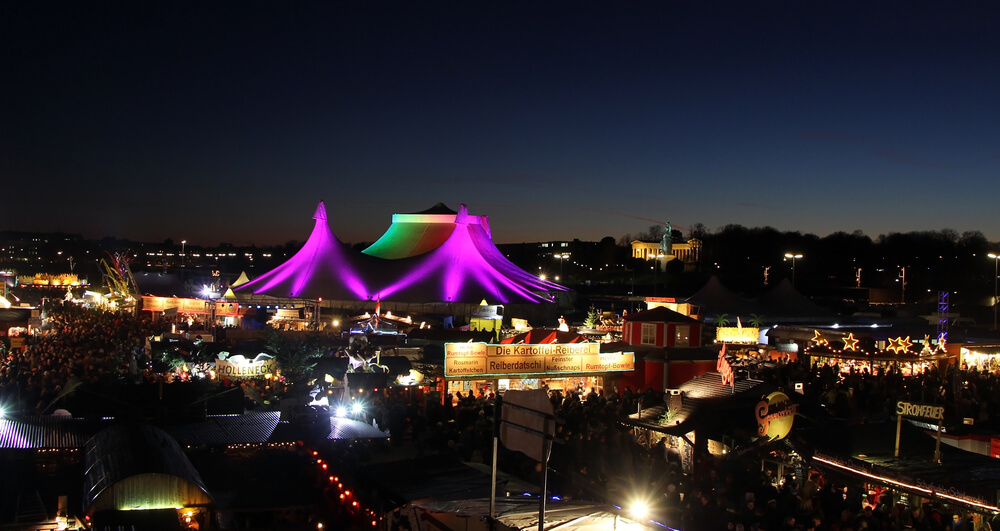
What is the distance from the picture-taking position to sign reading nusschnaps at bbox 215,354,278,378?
1551 centimetres

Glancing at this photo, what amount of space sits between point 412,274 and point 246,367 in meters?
17.7

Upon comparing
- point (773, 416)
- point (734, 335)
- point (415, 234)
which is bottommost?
point (773, 416)

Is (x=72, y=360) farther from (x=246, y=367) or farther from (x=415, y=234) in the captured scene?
(x=415, y=234)

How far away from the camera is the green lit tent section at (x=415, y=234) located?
123 ft

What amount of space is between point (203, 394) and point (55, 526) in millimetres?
4219

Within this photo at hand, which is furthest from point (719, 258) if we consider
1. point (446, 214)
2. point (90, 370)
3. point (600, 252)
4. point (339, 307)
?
point (90, 370)

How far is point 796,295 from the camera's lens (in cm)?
3234

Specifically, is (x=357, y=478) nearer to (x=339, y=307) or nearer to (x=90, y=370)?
(x=90, y=370)

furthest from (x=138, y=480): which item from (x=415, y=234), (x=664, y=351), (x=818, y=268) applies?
(x=818, y=268)

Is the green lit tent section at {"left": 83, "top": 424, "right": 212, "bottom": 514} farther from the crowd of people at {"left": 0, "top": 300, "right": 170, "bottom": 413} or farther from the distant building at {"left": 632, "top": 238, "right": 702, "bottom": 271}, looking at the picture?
the distant building at {"left": 632, "top": 238, "right": 702, "bottom": 271}

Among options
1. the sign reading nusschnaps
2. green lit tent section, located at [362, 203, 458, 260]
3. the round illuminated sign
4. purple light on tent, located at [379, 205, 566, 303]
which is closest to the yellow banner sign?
purple light on tent, located at [379, 205, 566, 303]

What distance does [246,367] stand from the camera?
1556 cm

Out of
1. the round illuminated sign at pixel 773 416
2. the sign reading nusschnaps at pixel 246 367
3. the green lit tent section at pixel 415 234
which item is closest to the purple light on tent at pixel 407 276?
the green lit tent section at pixel 415 234

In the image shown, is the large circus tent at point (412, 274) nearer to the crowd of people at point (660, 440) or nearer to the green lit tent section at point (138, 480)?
the crowd of people at point (660, 440)
